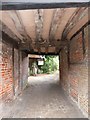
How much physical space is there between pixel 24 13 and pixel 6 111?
3.12m

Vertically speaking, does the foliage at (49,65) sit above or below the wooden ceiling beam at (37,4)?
below

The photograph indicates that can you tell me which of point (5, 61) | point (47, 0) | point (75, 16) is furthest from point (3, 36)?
point (47, 0)

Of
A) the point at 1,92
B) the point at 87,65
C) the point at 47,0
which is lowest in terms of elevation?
the point at 1,92

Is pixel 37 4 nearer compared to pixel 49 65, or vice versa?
pixel 37 4

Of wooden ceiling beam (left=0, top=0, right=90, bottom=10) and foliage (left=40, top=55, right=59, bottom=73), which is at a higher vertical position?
wooden ceiling beam (left=0, top=0, right=90, bottom=10)

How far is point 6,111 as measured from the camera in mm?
5922

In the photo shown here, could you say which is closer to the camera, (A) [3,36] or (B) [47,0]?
(B) [47,0]

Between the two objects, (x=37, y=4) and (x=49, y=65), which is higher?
(x=37, y=4)

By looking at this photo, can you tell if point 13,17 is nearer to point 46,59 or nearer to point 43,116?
point 43,116

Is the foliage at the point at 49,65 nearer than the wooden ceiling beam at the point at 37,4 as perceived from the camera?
No

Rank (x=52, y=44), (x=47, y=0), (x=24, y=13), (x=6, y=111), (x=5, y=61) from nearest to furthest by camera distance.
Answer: (x=47, y=0) < (x=24, y=13) < (x=6, y=111) < (x=5, y=61) < (x=52, y=44)

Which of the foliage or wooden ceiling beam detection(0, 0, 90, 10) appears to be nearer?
wooden ceiling beam detection(0, 0, 90, 10)

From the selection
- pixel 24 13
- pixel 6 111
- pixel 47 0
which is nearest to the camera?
pixel 47 0

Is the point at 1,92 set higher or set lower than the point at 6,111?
higher
